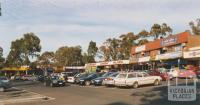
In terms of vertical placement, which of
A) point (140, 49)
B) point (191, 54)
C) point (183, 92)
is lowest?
point (183, 92)

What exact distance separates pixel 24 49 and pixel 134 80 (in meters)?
81.5

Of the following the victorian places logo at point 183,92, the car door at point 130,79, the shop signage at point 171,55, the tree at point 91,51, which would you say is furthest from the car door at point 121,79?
the tree at point 91,51

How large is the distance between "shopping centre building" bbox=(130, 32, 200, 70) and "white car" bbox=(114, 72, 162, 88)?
21870 millimetres

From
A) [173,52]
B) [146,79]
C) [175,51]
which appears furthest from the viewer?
[175,51]

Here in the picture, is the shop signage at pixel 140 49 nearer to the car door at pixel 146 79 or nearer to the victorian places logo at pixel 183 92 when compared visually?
the car door at pixel 146 79

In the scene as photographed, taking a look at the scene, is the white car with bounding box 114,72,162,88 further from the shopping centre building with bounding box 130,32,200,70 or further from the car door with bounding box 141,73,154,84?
the shopping centre building with bounding box 130,32,200,70

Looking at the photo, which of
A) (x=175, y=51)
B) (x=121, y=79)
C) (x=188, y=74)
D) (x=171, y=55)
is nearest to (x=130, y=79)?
(x=121, y=79)

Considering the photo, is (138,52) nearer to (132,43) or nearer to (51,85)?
(132,43)

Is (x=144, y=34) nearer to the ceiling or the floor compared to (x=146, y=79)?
nearer to the ceiling

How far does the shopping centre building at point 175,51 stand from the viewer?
57906 millimetres

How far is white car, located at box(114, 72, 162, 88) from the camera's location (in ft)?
110

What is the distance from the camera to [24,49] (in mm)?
110812

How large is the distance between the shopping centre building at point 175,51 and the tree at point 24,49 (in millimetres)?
43026

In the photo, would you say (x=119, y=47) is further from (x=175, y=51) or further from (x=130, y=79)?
(x=130, y=79)
